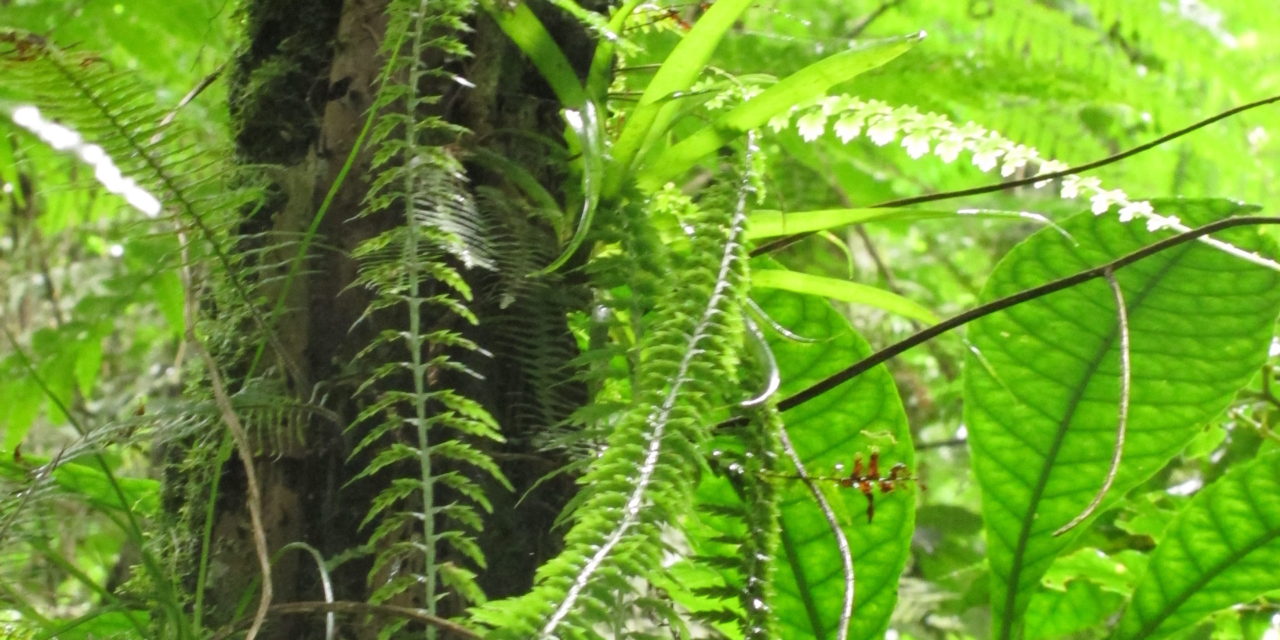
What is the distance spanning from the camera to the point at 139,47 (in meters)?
1.65

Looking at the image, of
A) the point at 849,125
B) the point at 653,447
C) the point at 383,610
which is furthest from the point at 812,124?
the point at 383,610

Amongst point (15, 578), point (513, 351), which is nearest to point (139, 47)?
point (15, 578)

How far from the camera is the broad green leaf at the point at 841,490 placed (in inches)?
34.1

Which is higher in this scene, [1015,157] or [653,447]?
[1015,157]

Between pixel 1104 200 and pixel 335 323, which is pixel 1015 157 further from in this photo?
pixel 335 323

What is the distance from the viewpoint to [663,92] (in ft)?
2.48

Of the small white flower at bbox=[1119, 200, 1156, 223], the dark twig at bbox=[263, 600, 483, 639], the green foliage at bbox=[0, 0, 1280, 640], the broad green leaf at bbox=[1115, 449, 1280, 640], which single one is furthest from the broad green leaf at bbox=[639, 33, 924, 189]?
the broad green leaf at bbox=[1115, 449, 1280, 640]

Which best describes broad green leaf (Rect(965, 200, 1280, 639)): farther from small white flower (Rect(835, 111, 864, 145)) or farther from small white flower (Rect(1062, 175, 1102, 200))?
small white flower (Rect(835, 111, 864, 145))

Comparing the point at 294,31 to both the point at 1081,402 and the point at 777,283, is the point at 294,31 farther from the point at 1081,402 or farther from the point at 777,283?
the point at 1081,402

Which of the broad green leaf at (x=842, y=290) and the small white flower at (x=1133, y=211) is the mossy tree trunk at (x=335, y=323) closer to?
the broad green leaf at (x=842, y=290)

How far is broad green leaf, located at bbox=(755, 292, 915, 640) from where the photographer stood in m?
0.87

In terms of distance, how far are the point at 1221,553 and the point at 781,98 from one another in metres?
0.62

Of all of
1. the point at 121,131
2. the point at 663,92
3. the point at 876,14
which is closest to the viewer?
the point at 121,131

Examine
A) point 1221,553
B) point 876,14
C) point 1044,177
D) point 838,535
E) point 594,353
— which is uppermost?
point 876,14
